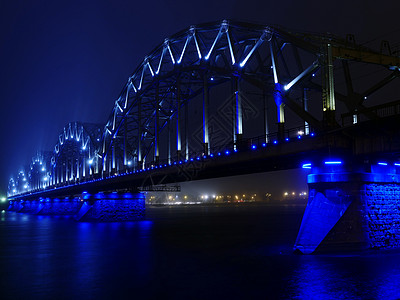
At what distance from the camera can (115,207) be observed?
8425cm

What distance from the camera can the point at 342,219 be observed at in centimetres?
2773

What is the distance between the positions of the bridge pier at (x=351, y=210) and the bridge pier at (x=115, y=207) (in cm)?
5815

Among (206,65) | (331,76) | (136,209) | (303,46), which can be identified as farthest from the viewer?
(136,209)

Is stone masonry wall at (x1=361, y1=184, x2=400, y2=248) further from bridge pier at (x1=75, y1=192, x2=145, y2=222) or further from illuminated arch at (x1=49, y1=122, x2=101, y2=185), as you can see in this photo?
illuminated arch at (x1=49, y1=122, x2=101, y2=185)

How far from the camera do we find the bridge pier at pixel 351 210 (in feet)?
90.7

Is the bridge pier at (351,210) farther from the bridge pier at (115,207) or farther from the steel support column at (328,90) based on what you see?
the bridge pier at (115,207)

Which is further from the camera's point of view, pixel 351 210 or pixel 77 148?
pixel 77 148

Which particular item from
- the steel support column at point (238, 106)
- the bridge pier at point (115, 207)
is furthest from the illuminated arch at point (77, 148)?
the steel support column at point (238, 106)

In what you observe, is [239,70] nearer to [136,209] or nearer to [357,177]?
[357,177]

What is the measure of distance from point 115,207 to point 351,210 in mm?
62270

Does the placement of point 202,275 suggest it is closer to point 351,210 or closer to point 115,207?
point 351,210

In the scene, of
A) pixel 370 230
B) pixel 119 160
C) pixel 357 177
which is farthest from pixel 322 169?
pixel 119 160

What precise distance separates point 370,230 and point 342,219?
6.20 feet

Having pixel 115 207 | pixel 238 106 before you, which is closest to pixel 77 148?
pixel 115 207
